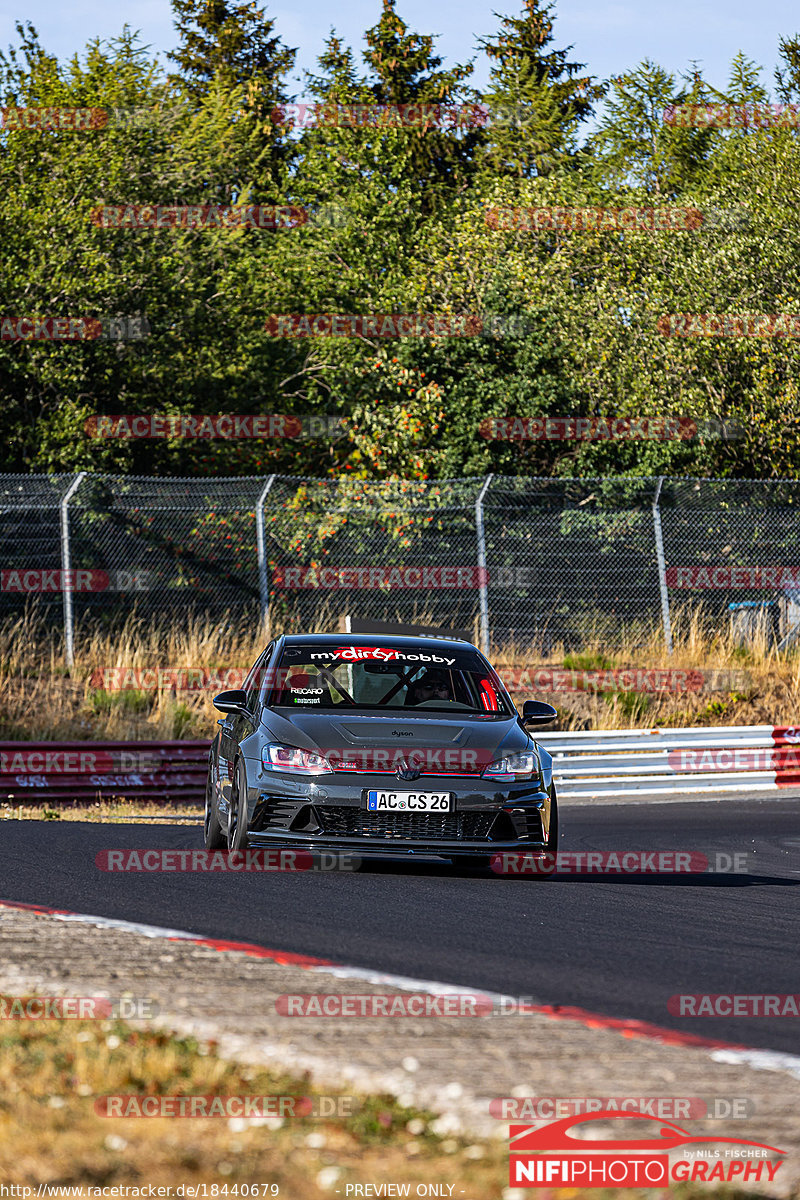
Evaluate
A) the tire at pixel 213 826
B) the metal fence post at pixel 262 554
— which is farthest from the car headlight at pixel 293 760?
the metal fence post at pixel 262 554

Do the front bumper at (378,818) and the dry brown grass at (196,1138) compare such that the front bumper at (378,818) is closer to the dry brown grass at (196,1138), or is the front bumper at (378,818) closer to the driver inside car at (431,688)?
the driver inside car at (431,688)

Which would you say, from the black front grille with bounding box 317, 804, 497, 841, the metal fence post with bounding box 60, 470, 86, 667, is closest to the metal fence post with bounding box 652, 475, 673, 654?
the metal fence post with bounding box 60, 470, 86, 667

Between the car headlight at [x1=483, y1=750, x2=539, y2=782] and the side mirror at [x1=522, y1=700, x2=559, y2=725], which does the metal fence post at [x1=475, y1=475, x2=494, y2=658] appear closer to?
the side mirror at [x1=522, y1=700, x2=559, y2=725]

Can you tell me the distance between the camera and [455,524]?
2200cm

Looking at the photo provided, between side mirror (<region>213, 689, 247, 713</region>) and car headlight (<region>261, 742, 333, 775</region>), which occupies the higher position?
side mirror (<region>213, 689, 247, 713</region>)

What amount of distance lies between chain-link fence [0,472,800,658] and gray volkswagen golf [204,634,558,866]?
11519mm

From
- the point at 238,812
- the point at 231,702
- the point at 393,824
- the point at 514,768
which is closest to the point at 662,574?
the point at 231,702

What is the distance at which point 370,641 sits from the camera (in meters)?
10.7

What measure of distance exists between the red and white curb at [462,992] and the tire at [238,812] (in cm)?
194

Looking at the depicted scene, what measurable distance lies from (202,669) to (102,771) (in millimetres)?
4128

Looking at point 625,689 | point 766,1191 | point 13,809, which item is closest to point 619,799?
point 625,689

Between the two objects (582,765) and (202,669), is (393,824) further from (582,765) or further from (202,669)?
(202,669)

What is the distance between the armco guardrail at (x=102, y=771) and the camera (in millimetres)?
16406

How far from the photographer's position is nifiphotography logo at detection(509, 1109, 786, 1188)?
11.6 ft
